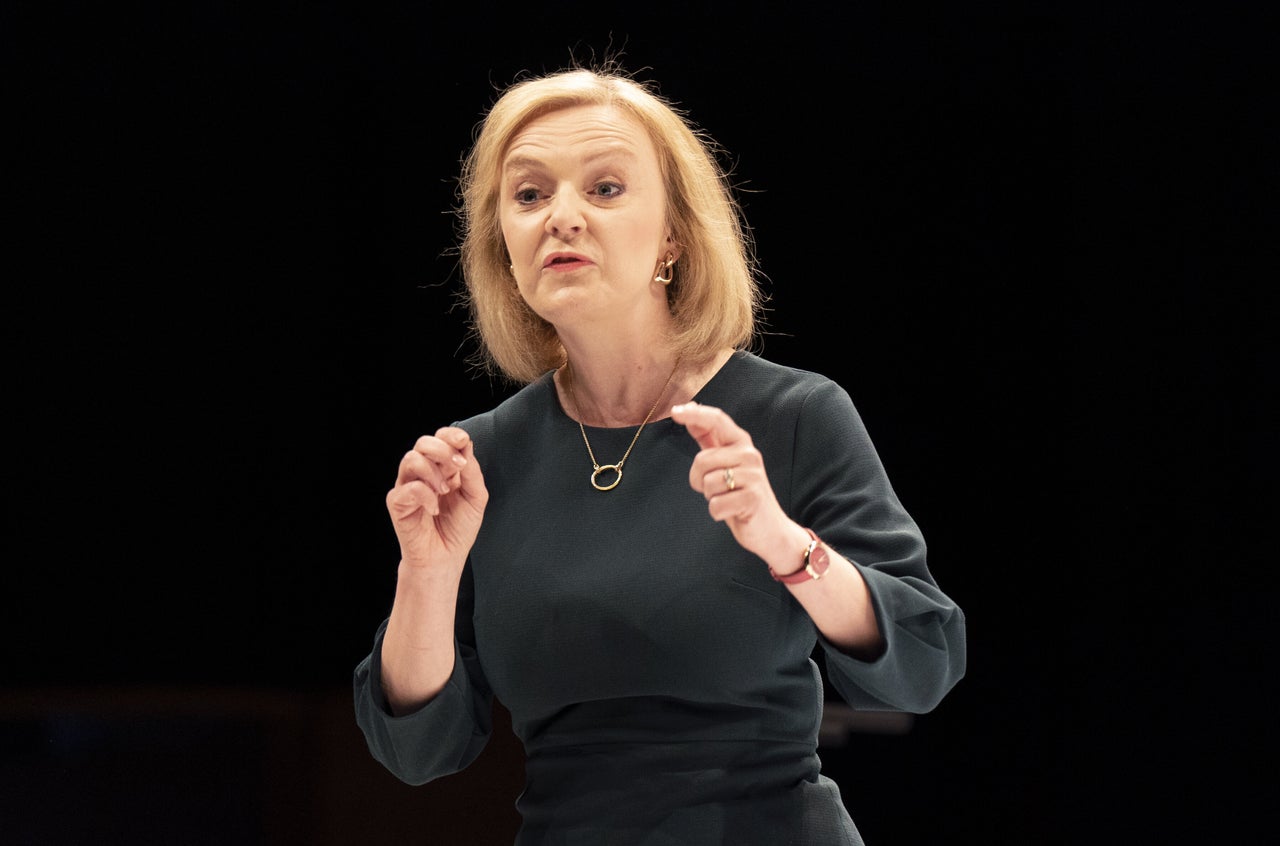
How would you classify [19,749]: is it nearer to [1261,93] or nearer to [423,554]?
[423,554]

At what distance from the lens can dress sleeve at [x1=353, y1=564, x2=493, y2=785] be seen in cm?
126

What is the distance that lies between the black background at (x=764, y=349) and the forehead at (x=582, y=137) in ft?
3.33

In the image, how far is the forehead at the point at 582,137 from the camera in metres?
1.33

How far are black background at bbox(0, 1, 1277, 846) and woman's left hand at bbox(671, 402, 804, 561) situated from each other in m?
1.29

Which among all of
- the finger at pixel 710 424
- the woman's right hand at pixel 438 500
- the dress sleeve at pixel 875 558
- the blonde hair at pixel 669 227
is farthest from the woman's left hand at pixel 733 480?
the blonde hair at pixel 669 227

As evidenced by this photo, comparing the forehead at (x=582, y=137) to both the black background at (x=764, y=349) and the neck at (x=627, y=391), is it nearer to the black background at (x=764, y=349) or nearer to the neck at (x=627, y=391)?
the neck at (x=627, y=391)

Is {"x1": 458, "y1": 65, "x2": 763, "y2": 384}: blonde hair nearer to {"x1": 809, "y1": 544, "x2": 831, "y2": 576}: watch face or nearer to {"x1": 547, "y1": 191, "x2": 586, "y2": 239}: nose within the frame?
{"x1": 547, "y1": 191, "x2": 586, "y2": 239}: nose

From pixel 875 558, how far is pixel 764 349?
4.22 feet

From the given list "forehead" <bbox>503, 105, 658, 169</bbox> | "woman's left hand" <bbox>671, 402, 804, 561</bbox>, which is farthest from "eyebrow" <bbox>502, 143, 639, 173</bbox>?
"woman's left hand" <bbox>671, 402, 804, 561</bbox>

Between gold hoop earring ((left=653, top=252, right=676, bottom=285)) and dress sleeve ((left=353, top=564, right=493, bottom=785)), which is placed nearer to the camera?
dress sleeve ((left=353, top=564, right=493, bottom=785))

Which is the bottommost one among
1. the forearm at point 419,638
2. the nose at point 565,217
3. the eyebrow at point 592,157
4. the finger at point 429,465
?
the forearm at point 419,638

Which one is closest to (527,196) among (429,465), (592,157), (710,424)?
(592,157)

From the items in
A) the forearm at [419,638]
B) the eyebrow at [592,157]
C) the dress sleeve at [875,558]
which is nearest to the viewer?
the dress sleeve at [875,558]

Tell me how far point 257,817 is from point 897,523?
58.7 inches
